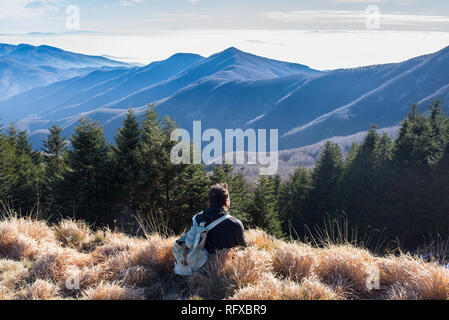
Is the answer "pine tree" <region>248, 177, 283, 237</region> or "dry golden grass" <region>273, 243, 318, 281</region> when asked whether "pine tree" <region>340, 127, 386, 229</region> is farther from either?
"dry golden grass" <region>273, 243, 318, 281</region>

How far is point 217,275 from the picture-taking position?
4746 mm

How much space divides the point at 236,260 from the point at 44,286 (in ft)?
9.26

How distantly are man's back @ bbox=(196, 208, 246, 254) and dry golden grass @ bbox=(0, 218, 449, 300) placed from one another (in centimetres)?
18

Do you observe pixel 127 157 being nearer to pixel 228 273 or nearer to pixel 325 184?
pixel 228 273

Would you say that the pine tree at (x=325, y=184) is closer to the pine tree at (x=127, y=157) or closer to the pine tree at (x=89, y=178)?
the pine tree at (x=127, y=157)

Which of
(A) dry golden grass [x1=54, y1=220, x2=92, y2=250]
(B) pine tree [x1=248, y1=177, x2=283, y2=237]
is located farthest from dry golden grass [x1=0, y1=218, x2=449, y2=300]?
(B) pine tree [x1=248, y1=177, x2=283, y2=237]

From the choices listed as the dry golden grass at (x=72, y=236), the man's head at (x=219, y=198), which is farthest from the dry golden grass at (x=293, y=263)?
the dry golden grass at (x=72, y=236)

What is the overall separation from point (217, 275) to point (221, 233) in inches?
26.4

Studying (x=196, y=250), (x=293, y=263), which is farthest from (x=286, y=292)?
(x=196, y=250)

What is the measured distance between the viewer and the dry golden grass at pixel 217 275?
429cm

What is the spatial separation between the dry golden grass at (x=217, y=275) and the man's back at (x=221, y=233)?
0.60 ft

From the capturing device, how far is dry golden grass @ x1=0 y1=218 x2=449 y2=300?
4285mm

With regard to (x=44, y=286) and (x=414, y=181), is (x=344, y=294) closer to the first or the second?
(x=44, y=286)
